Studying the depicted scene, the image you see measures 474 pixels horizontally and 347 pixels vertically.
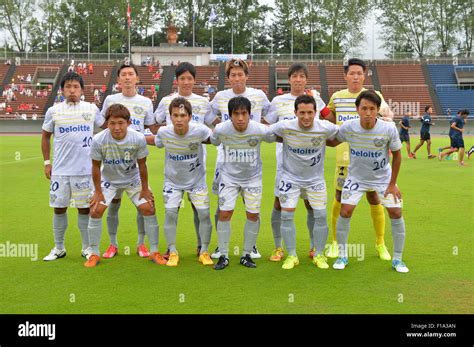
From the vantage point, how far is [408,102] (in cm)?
4734

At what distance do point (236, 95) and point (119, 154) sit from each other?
1691mm

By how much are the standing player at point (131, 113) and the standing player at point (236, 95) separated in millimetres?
908

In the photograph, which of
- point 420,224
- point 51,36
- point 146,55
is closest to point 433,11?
point 146,55

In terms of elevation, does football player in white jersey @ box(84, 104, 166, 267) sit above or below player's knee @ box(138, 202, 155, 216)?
above

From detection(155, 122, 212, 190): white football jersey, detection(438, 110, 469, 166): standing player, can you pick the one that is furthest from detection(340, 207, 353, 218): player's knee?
detection(438, 110, 469, 166): standing player

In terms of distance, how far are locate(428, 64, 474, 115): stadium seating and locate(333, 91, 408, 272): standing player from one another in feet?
138

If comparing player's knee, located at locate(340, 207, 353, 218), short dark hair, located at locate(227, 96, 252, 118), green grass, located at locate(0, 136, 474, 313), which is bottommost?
green grass, located at locate(0, 136, 474, 313)

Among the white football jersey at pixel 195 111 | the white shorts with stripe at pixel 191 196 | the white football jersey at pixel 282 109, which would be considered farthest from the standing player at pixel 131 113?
the white football jersey at pixel 282 109

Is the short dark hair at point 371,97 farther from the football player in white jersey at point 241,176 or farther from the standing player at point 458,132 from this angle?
the standing player at point 458,132

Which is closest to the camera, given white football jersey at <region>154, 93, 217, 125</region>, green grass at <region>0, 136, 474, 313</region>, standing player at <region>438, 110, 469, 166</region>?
green grass at <region>0, 136, 474, 313</region>

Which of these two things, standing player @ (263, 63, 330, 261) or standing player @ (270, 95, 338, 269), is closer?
standing player @ (270, 95, 338, 269)

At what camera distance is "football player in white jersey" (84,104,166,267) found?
665 centimetres

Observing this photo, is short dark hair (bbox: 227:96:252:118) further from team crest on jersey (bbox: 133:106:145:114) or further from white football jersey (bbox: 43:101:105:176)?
white football jersey (bbox: 43:101:105:176)

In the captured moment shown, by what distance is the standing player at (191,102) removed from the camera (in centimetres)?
727
